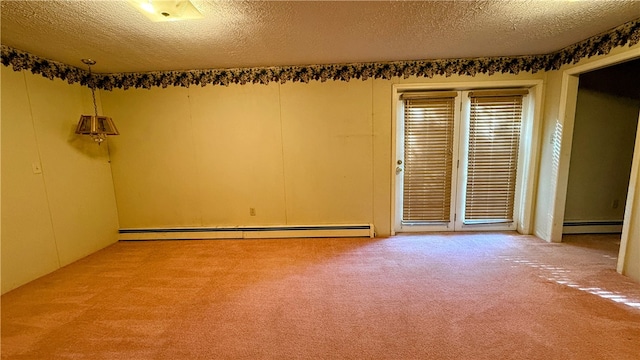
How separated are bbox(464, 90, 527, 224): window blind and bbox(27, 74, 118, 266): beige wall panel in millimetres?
4591

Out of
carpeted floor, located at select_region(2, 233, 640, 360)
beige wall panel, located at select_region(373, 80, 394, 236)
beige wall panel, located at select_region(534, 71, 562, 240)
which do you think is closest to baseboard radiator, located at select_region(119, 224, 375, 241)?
beige wall panel, located at select_region(373, 80, 394, 236)

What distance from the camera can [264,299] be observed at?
2.12m

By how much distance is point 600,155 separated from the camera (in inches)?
127

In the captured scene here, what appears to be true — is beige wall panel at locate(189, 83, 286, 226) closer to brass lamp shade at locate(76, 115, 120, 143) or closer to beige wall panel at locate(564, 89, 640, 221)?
brass lamp shade at locate(76, 115, 120, 143)

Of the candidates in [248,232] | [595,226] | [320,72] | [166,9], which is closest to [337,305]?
[248,232]

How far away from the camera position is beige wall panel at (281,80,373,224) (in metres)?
3.21

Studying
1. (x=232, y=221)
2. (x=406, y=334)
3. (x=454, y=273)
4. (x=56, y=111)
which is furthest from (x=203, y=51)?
(x=454, y=273)

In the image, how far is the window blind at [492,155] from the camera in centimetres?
318

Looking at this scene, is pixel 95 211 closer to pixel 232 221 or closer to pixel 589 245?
pixel 232 221

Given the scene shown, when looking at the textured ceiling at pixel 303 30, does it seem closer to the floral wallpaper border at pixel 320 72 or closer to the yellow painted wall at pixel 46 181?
the floral wallpaper border at pixel 320 72

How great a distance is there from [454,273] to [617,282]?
128cm

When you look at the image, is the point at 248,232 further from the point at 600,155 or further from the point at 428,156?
the point at 600,155

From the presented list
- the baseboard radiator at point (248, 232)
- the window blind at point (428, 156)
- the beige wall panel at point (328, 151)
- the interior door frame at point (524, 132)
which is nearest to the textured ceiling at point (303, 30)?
the interior door frame at point (524, 132)

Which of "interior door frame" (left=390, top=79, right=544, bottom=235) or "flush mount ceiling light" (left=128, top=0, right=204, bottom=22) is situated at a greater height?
"flush mount ceiling light" (left=128, top=0, right=204, bottom=22)
